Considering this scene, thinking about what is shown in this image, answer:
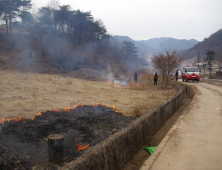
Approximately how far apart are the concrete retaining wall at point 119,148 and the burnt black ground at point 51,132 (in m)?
1.12

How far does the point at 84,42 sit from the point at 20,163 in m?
38.6

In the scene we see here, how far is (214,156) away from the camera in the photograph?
401 centimetres

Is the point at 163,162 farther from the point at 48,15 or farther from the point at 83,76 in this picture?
the point at 48,15

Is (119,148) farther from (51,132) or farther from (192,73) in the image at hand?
(192,73)

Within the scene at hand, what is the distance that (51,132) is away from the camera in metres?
5.99

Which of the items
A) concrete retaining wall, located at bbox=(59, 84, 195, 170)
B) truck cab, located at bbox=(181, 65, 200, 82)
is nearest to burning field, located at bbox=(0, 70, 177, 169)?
concrete retaining wall, located at bbox=(59, 84, 195, 170)

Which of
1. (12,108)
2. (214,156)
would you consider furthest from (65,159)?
(12,108)

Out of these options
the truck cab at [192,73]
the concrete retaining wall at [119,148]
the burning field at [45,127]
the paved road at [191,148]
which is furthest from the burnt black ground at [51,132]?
the truck cab at [192,73]

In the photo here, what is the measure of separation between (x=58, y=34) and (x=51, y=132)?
36.6m

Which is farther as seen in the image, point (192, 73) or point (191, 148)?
point (192, 73)

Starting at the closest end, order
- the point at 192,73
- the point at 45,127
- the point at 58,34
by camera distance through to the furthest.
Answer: the point at 45,127 → the point at 192,73 → the point at 58,34

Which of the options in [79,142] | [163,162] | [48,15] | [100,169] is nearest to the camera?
[100,169]

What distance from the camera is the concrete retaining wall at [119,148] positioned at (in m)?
3.10

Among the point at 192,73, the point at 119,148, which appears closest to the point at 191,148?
the point at 119,148
